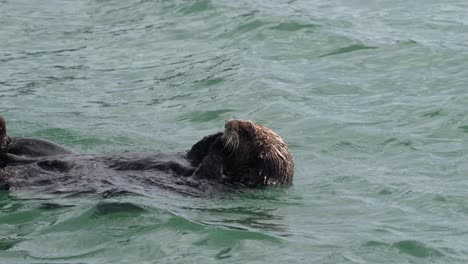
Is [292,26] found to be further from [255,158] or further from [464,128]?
[255,158]

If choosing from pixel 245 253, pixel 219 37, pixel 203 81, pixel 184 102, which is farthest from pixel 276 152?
pixel 219 37

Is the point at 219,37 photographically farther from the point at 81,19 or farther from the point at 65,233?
the point at 65,233

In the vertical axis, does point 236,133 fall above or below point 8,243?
above

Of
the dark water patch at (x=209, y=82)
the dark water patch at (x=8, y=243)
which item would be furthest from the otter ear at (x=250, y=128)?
the dark water patch at (x=209, y=82)

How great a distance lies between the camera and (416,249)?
→ 21.1 ft

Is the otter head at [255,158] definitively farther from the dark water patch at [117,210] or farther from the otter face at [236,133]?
the dark water patch at [117,210]

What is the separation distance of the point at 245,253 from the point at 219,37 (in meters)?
7.94

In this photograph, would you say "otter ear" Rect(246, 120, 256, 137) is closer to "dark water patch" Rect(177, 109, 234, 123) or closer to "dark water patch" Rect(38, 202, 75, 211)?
"dark water patch" Rect(38, 202, 75, 211)

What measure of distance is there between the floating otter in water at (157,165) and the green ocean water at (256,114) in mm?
173

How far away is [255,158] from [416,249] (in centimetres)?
169

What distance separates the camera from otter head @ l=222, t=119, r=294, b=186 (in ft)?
24.9

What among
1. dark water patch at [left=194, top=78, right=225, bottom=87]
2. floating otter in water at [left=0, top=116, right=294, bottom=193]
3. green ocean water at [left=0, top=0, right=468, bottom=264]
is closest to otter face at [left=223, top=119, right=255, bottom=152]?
floating otter in water at [left=0, top=116, right=294, bottom=193]

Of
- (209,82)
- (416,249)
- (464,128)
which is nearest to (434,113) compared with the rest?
(464,128)

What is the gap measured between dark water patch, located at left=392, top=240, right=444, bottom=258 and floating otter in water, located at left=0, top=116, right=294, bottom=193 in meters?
1.47
